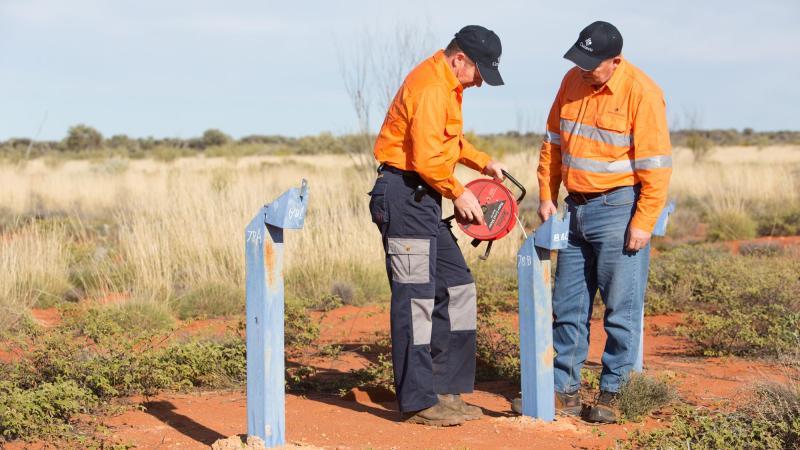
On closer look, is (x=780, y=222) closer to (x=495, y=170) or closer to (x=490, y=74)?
(x=495, y=170)

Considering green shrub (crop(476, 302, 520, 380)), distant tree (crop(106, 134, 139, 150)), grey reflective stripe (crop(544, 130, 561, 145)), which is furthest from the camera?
distant tree (crop(106, 134, 139, 150))

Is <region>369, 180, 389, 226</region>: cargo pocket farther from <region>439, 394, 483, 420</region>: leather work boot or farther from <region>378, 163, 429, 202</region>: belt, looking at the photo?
<region>439, 394, 483, 420</region>: leather work boot

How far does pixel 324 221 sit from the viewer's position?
36.7ft

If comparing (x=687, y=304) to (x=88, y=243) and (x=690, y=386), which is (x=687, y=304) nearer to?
(x=690, y=386)

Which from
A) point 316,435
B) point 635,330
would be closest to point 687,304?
point 635,330

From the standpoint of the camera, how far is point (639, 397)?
5.30 metres

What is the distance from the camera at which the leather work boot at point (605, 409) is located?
206 inches

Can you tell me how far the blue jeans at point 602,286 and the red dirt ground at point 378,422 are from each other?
1.09ft

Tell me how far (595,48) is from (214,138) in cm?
6300

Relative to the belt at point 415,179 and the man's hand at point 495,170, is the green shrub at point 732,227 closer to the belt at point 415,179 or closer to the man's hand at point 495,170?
the man's hand at point 495,170

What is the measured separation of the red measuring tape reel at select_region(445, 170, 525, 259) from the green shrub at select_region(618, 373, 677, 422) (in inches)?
42.0

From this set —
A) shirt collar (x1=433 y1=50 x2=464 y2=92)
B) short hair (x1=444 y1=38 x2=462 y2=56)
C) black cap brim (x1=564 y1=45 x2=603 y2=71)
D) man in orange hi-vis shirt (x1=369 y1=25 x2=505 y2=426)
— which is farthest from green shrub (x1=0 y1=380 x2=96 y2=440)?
black cap brim (x1=564 y1=45 x2=603 y2=71)

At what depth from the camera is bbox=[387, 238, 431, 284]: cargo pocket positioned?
5.02 m

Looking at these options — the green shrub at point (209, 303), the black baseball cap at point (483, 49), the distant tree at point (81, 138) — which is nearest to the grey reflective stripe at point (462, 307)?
the black baseball cap at point (483, 49)
